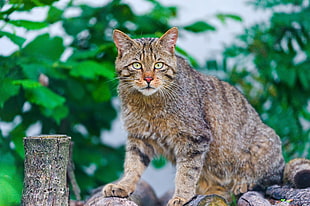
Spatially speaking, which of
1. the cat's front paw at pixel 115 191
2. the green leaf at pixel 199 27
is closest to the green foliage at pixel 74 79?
the green leaf at pixel 199 27

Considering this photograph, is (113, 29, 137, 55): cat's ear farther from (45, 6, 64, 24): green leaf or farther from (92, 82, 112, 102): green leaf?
(45, 6, 64, 24): green leaf

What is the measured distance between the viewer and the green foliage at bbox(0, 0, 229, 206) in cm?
360

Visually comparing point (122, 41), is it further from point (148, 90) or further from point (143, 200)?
point (143, 200)

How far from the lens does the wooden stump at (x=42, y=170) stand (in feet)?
7.92

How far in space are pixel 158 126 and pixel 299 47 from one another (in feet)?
9.09

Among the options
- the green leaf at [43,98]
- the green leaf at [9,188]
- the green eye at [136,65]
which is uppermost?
the green eye at [136,65]

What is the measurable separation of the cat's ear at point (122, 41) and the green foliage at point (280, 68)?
2.16 m

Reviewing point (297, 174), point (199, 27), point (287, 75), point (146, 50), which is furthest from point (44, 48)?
point (287, 75)

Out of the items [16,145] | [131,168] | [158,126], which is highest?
[158,126]

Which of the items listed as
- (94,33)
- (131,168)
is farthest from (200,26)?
(131,168)

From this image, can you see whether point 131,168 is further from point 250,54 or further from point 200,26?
point 250,54

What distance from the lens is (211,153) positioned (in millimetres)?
3156

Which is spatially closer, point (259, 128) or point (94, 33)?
point (259, 128)

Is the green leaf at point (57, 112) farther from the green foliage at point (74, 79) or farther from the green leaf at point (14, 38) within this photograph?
the green leaf at point (14, 38)
